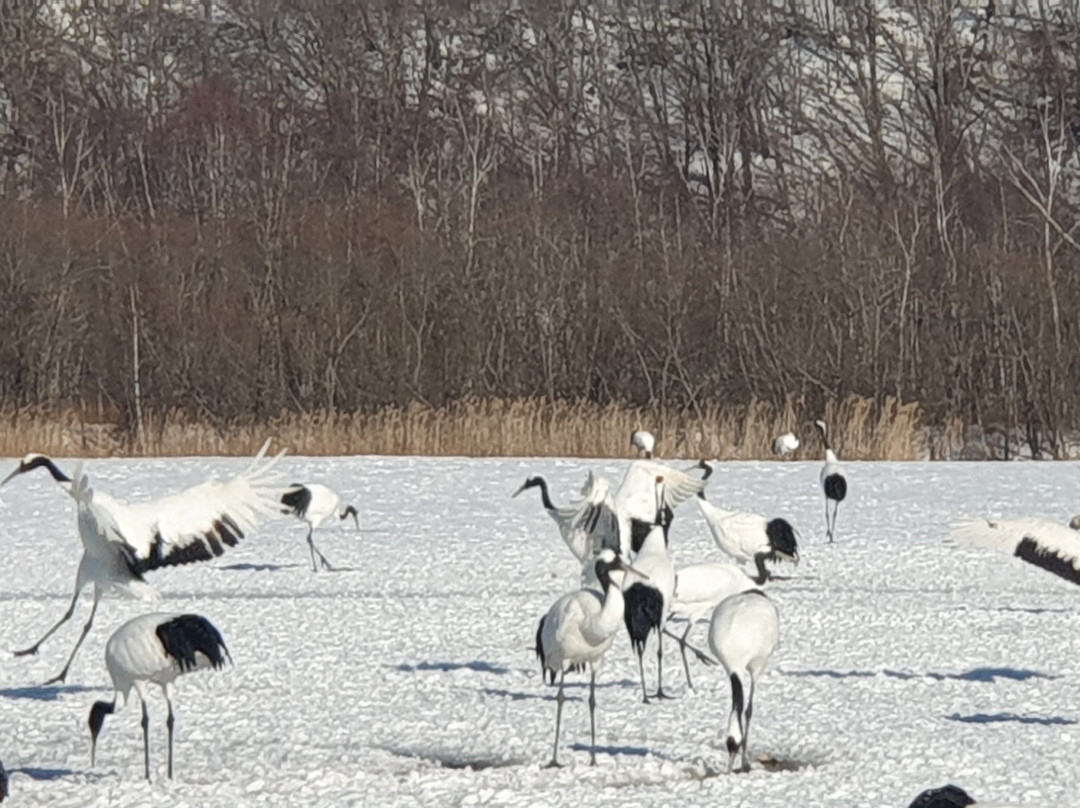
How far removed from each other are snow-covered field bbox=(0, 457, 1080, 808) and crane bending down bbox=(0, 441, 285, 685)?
54cm

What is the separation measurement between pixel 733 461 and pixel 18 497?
834 centimetres

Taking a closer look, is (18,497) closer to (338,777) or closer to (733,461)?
(733,461)

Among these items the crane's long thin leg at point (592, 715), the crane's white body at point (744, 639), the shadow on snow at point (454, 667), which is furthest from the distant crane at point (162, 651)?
the shadow on snow at point (454, 667)

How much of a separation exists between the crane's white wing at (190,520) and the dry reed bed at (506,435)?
14.5 meters

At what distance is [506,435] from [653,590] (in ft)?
51.0

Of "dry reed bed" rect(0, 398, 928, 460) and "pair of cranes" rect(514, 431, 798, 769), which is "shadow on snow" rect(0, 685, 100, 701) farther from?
"dry reed bed" rect(0, 398, 928, 460)

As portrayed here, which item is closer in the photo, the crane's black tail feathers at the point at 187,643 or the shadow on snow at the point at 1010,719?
the crane's black tail feathers at the point at 187,643

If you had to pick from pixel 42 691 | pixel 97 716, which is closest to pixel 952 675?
pixel 97 716

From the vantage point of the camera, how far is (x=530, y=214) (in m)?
34.0

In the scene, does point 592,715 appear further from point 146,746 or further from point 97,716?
point 97,716

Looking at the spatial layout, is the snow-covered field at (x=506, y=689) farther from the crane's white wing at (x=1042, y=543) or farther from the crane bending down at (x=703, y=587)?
the crane's white wing at (x=1042, y=543)

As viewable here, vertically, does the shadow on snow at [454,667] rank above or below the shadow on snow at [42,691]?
above

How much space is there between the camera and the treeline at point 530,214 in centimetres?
3064

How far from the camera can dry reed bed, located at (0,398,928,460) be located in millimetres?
24922
